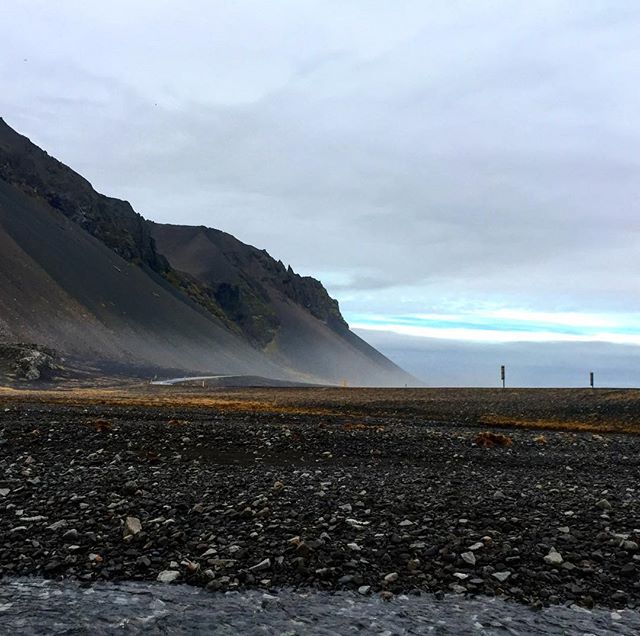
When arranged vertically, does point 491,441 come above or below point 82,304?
below

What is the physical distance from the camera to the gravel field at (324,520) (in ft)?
26.5

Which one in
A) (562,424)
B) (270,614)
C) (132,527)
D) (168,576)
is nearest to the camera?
(270,614)

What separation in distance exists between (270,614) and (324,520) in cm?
305

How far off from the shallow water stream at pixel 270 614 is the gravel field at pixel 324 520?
0.92ft

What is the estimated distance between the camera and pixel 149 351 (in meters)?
158

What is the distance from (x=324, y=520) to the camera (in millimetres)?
10117

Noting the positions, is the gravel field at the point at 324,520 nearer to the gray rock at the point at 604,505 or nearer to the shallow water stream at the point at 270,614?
the gray rock at the point at 604,505

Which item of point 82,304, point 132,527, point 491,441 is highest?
point 82,304

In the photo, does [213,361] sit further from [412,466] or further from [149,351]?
[412,466]

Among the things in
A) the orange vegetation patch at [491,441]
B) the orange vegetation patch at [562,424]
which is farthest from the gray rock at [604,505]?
the orange vegetation patch at [562,424]

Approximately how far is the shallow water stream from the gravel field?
0.28 meters

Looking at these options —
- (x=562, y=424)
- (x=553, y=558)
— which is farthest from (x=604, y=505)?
(x=562, y=424)

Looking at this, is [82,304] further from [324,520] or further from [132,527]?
[324,520]

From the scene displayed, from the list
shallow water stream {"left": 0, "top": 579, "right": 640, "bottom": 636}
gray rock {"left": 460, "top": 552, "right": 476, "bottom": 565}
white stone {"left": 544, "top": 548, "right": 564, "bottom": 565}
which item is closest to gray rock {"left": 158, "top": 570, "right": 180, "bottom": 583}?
shallow water stream {"left": 0, "top": 579, "right": 640, "bottom": 636}
